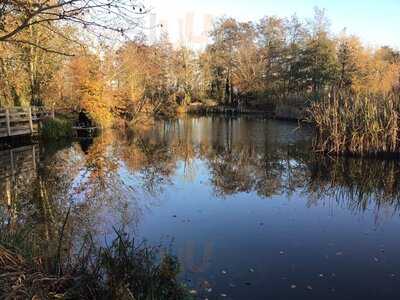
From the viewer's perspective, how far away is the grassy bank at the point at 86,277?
2.96 m

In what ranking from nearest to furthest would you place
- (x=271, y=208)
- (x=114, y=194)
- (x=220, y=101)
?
(x=271, y=208) → (x=114, y=194) → (x=220, y=101)

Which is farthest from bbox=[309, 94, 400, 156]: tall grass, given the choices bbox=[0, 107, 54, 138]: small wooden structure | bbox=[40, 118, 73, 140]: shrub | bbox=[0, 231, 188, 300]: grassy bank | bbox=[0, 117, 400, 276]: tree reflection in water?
bbox=[0, 107, 54, 138]: small wooden structure

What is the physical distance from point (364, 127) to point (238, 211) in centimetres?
647

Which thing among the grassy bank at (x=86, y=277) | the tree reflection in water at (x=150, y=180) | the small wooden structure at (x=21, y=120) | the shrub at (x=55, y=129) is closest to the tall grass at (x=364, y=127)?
the tree reflection in water at (x=150, y=180)

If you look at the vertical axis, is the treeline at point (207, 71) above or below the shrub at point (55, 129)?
above

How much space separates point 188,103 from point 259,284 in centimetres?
3533

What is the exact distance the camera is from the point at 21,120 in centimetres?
1556

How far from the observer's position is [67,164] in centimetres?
1098

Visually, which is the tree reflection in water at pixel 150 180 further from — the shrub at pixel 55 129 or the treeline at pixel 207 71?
the treeline at pixel 207 71

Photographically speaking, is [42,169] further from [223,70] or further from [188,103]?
[223,70]

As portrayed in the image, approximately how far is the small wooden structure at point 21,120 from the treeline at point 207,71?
5.93 feet

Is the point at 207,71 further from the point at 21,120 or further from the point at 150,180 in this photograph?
the point at 150,180

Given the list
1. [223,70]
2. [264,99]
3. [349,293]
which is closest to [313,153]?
[349,293]

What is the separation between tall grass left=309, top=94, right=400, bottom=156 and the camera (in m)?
11.1
